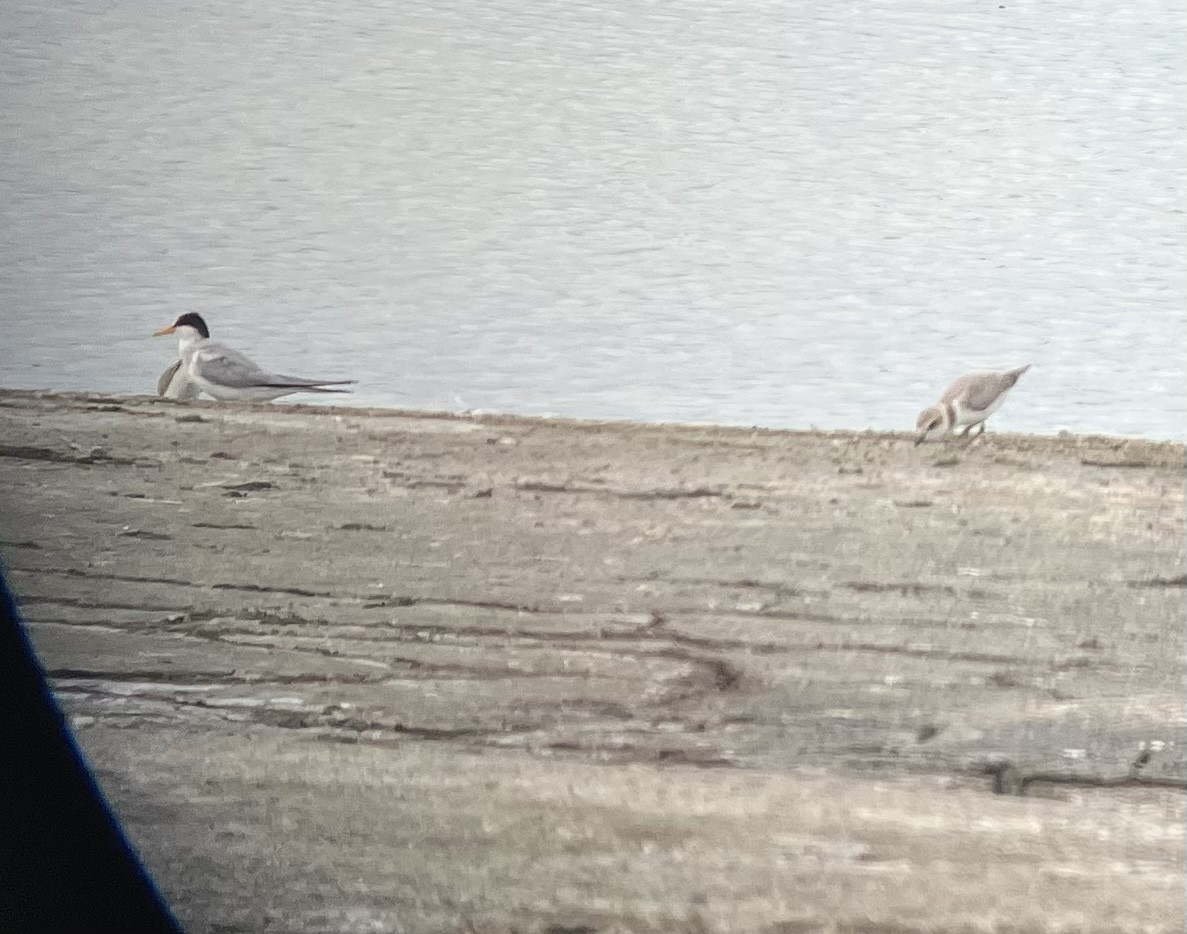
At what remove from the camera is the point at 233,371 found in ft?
1.85

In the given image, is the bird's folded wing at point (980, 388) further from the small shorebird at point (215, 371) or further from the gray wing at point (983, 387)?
the small shorebird at point (215, 371)

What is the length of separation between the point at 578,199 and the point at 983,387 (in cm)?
24

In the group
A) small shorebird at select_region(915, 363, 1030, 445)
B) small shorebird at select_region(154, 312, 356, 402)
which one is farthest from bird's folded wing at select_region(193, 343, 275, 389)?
small shorebird at select_region(915, 363, 1030, 445)

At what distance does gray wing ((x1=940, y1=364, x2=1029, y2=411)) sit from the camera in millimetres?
527

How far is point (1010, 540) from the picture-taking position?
0.54m

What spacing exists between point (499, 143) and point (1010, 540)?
1.17 feet

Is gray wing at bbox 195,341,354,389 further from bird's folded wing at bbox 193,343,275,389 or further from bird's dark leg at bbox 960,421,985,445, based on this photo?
bird's dark leg at bbox 960,421,985,445

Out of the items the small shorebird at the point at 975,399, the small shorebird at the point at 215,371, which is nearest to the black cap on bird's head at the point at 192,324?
the small shorebird at the point at 215,371

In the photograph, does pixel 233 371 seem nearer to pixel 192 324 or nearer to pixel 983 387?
pixel 192 324

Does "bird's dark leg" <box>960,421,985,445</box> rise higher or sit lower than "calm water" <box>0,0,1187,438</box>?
lower

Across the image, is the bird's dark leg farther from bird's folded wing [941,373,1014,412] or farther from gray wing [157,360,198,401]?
gray wing [157,360,198,401]

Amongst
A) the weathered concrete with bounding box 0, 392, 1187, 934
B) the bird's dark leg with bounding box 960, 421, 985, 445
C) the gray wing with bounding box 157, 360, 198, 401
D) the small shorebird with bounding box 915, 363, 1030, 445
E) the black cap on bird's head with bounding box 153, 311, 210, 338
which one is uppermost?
the black cap on bird's head with bounding box 153, 311, 210, 338

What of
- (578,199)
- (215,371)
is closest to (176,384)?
(215,371)

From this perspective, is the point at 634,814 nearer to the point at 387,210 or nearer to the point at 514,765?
the point at 514,765
